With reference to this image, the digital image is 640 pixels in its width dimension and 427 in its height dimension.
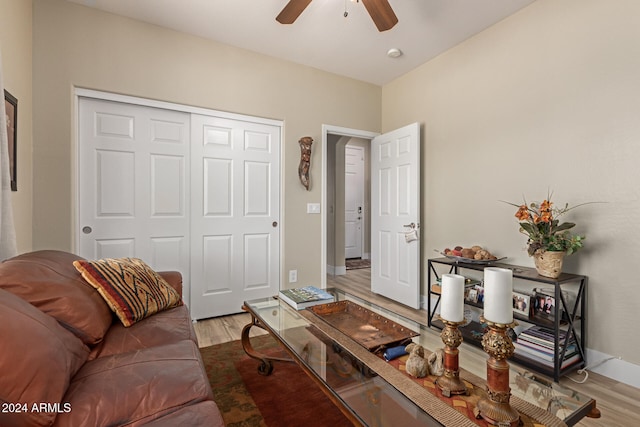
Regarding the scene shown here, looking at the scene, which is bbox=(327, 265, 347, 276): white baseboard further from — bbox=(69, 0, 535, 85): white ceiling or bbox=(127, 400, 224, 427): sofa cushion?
bbox=(127, 400, 224, 427): sofa cushion

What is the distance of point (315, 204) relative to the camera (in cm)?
347

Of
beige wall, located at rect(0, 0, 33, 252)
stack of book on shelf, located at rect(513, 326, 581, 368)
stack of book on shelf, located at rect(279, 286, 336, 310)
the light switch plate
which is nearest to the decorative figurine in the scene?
stack of book on shelf, located at rect(279, 286, 336, 310)

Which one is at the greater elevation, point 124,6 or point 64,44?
point 124,6

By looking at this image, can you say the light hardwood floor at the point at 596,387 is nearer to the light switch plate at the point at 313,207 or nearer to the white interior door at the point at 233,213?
the white interior door at the point at 233,213

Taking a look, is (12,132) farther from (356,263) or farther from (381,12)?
(356,263)

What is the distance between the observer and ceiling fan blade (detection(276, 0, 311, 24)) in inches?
74.4

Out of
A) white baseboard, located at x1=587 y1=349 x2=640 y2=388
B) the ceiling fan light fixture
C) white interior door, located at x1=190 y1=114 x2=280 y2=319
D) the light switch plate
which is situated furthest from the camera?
the light switch plate

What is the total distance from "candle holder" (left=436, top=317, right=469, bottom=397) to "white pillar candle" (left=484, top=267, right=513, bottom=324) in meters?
0.14

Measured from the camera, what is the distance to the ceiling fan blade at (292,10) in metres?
1.89

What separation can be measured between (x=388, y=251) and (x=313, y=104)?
191cm

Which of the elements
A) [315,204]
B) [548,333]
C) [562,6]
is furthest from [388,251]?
[562,6]

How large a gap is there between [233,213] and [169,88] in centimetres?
127

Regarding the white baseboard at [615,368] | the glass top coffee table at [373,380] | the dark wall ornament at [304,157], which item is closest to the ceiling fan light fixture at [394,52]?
the dark wall ornament at [304,157]

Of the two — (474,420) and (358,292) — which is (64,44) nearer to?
(474,420)
